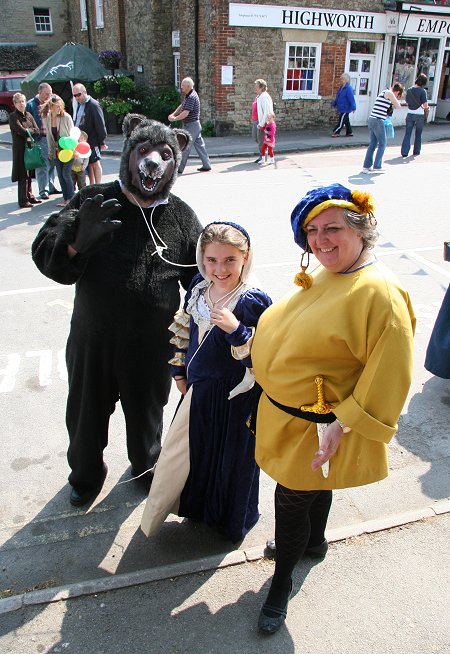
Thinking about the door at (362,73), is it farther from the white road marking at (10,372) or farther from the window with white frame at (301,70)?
the white road marking at (10,372)

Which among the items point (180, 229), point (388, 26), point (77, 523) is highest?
point (388, 26)

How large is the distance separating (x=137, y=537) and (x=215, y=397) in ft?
3.27

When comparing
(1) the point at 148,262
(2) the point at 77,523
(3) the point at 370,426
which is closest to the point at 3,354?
(2) the point at 77,523

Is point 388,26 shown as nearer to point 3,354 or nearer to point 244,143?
point 244,143

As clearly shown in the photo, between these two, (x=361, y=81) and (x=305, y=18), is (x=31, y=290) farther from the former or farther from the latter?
(x=361, y=81)

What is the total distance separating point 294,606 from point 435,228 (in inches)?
277

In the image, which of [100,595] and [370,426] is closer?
[370,426]

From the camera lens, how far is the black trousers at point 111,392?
2820 mm

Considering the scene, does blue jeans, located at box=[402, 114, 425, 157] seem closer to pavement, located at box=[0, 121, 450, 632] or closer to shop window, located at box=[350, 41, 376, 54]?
shop window, located at box=[350, 41, 376, 54]

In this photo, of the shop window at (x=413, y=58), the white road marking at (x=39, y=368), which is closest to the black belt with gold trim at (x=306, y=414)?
the white road marking at (x=39, y=368)

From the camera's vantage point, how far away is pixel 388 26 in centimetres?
1744

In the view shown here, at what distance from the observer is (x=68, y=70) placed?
58.0 feet

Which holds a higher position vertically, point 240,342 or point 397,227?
point 240,342

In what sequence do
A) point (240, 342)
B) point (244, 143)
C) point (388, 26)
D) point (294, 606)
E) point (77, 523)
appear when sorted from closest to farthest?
point (240, 342) < point (294, 606) < point (77, 523) < point (244, 143) < point (388, 26)
